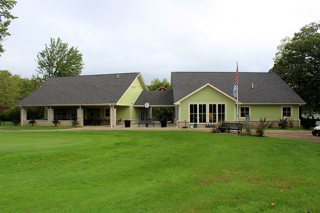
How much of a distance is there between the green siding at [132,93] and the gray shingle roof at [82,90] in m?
0.65

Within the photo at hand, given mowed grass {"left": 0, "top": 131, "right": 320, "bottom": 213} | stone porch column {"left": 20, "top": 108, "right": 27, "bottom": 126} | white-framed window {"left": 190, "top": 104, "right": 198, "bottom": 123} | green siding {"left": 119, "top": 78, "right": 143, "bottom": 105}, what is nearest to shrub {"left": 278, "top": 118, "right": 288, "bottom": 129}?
white-framed window {"left": 190, "top": 104, "right": 198, "bottom": 123}

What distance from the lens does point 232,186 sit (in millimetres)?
5625

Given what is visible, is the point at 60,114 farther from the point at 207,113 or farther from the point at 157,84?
the point at 157,84

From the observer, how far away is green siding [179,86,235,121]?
2592 cm

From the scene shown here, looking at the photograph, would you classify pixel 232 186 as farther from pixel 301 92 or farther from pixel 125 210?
pixel 301 92

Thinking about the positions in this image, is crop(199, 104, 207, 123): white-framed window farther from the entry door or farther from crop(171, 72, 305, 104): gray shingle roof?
the entry door

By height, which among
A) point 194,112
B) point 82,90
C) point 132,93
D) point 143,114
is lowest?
point 143,114

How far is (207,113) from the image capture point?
26.0 m

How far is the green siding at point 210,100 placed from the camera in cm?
2592

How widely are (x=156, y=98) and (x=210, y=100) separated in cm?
959

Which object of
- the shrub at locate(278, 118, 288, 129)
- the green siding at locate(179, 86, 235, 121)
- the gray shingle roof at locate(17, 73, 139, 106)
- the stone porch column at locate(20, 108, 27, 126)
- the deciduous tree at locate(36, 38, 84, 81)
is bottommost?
the shrub at locate(278, 118, 288, 129)

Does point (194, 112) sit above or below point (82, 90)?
below

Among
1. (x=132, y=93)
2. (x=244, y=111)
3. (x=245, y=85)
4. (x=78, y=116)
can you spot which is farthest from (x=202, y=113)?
(x=78, y=116)

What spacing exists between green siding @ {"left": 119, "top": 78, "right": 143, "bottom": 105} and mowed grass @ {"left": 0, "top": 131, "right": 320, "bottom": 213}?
794 inches
